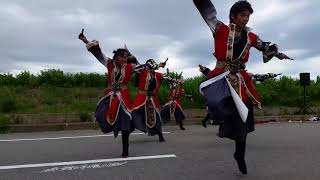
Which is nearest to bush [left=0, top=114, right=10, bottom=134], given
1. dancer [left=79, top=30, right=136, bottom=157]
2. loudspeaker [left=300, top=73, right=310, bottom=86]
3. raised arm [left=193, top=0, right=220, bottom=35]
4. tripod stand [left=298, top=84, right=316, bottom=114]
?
dancer [left=79, top=30, right=136, bottom=157]

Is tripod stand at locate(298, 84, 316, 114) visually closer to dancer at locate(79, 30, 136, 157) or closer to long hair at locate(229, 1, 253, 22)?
dancer at locate(79, 30, 136, 157)

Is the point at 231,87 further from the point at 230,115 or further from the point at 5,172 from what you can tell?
the point at 5,172

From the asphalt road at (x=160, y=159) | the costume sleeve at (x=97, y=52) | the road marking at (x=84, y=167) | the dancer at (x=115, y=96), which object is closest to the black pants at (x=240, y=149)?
the asphalt road at (x=160, y=159)

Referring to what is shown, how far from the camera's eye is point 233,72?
6484 mm

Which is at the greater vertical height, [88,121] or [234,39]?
[234,39]

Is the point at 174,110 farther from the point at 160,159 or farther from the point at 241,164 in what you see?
the point at 241,164

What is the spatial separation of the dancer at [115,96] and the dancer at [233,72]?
2492 millimetres

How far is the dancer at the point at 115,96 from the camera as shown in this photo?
8664mm

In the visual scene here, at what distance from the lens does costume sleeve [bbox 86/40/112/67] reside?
864 cm

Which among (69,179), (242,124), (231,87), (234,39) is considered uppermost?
(234,39)

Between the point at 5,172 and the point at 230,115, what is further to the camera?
the point at 5,172

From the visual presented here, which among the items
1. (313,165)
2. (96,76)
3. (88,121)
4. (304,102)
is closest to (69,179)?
(313,165)

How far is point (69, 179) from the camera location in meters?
6.51

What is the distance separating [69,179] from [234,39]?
8.46ft
